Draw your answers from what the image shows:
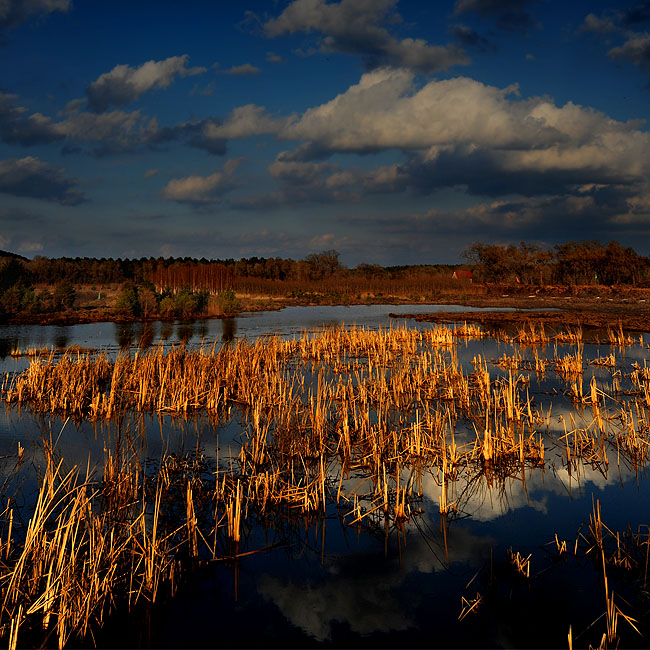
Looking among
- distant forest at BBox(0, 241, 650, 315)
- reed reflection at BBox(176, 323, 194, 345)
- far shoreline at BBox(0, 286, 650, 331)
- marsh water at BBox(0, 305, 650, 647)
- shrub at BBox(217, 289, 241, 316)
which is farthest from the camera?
distant forest at BBox(0, 241, 650, 315)

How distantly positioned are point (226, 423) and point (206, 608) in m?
6.25

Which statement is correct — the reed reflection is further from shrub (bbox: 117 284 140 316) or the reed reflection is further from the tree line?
the tree line

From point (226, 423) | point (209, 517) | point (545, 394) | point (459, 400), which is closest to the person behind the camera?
point (209, 517)

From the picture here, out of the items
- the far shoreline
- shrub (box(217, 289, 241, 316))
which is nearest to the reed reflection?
the far shoreline

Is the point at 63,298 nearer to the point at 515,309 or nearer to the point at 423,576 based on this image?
the point at 515,309

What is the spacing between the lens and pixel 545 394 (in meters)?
13.1

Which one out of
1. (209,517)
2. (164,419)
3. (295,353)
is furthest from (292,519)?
(295,353)

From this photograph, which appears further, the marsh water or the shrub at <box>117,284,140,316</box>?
the shrub at <box>117,284,140,316</box>

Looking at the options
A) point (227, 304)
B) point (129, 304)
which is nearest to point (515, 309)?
point (227, 304)

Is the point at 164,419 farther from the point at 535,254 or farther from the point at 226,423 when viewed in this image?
the point at 535,254

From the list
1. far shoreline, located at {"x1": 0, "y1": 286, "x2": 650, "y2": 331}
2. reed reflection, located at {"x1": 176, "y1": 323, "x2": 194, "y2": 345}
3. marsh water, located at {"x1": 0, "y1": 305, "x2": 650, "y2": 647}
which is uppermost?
far shoreline, located at {"x1": 0, "y1": 286, "x2": 650, "y2": 331}

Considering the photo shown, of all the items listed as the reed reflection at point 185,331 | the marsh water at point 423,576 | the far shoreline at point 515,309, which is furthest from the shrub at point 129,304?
the marsh water at point 423,576

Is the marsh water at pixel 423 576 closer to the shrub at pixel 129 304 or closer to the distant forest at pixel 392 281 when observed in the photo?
the shrub at pixel 129 304

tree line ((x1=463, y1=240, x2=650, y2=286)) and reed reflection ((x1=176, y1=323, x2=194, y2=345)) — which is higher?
tree line ((x1=463, y1=240, x2=650, y2=286))
